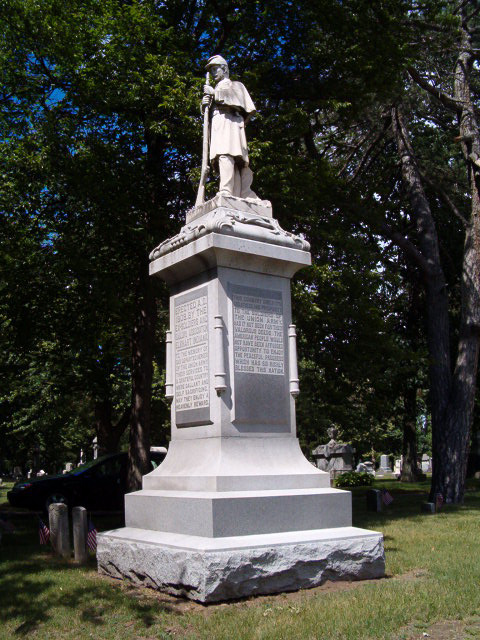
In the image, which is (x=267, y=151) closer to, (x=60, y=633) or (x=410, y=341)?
(x=60, y=633)

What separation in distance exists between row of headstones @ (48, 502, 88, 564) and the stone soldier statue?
517 cm

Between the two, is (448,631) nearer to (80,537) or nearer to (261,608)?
(261,608)

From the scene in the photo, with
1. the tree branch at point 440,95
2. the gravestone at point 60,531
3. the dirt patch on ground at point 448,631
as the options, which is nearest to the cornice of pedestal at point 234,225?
the gravestone at point 60,531

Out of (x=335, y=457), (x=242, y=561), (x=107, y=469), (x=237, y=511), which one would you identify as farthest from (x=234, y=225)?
(x=335, y=457)

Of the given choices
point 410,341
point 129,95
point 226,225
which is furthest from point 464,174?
point 226,225

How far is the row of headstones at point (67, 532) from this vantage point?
9.84m

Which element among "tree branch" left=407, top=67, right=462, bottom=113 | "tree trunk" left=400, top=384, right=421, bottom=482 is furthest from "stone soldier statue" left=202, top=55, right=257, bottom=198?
"tree trunk" left=400, top=384, right=421, bottom=482

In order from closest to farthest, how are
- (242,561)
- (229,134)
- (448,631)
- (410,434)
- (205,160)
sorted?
(448,631)
(242,561)
(229,134)
(205,160)
(410,434)

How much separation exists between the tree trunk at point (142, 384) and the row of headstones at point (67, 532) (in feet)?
20.1

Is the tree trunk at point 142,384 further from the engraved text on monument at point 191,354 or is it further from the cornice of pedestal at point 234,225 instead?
the engraved text on monument at point 191,354

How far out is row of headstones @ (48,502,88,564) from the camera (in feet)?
32.3

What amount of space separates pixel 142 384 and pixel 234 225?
367 inches

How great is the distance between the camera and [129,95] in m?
15.4

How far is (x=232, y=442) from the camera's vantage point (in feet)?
26.9
